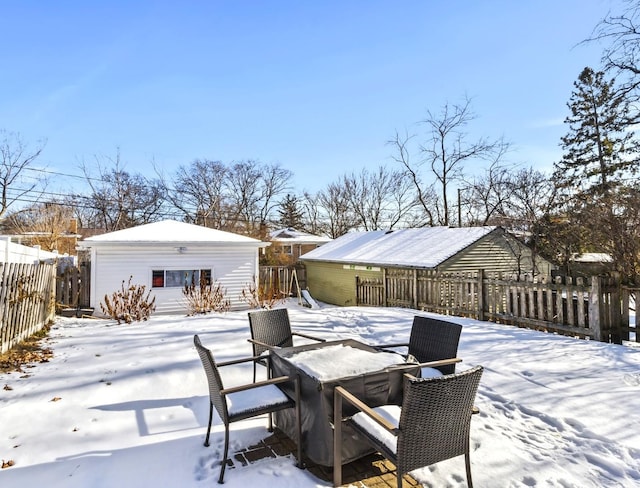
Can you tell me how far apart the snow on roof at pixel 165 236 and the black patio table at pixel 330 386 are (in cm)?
1150

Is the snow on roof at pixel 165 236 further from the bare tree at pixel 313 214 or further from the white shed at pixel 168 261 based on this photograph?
the bare tree at pixel 313 214

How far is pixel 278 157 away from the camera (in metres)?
37.7

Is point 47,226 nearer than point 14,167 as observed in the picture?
Yes

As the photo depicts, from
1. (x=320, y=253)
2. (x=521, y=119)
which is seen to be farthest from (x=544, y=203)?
(x=320, y=253)

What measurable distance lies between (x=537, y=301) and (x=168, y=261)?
12120mm

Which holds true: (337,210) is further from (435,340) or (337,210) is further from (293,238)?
(435,340)

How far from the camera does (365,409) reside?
2402mm

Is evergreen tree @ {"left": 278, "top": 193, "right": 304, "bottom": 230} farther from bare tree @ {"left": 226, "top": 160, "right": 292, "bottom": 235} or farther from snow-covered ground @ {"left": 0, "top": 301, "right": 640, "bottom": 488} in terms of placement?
snow-covered ground @ {"left": 0, "top": 301, "right": 640, "bottom": 488}

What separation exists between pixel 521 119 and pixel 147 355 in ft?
63.5

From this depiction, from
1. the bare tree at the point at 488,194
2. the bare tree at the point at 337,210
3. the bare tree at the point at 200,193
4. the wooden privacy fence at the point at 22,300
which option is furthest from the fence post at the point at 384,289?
the bare tree at the point at 200,193

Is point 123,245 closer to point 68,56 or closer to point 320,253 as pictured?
point 68,56

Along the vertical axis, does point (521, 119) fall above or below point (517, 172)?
above

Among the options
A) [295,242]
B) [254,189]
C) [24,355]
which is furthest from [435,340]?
[254,189]

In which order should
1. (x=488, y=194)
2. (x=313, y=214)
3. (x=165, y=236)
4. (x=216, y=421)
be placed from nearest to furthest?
(x=216, y=421) → (x=165, y=236) → (x=488, y=194) → (x=313, y=214)
